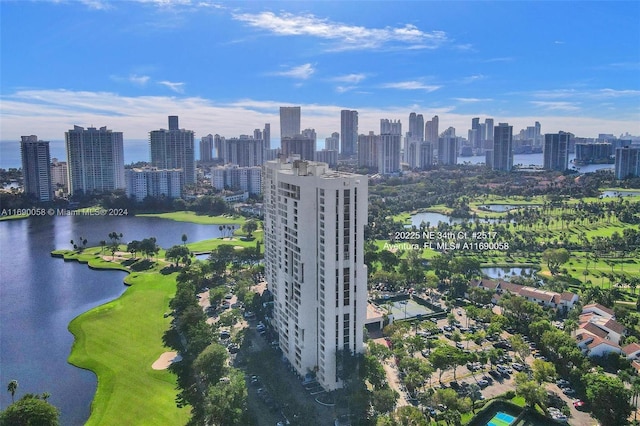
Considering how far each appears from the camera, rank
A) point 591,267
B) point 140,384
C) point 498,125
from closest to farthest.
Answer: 1. point 140,384
2. point 591,267
3. point 498,125

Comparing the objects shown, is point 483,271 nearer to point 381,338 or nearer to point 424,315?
point 424,315

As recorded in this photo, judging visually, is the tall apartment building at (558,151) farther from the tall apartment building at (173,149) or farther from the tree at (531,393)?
the tree at (531,393)

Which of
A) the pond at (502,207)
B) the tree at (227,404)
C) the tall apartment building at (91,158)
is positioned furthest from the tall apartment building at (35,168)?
the tree at (227,404)

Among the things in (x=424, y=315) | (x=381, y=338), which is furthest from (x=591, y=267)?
(x=381, y=338)

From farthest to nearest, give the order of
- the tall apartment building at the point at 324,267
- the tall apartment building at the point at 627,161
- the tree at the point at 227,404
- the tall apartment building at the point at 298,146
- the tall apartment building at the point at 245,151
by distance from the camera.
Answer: the tall apartment building at the point at 245,151, the tall apartment building at the point at 298,146, the tall apartment building at the point at 627,161, the tall apartment building at the point at 324,267, the tree at the point at 227,404

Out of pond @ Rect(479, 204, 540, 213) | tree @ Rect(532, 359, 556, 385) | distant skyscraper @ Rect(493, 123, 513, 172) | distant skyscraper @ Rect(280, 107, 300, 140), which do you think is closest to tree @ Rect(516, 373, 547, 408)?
tree @ Rect(532, 359, 556, 385)

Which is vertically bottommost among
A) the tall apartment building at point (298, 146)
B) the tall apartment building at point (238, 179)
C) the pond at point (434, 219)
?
the pond at point (434, 219)

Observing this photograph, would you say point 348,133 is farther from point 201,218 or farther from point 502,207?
point 201,218
